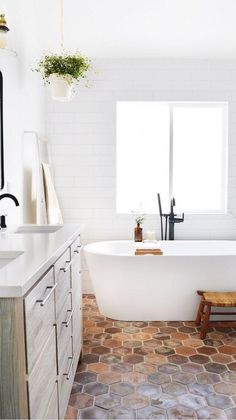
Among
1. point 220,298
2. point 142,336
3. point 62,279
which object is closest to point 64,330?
point 62,279

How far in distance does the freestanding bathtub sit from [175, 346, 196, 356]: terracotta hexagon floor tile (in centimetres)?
52

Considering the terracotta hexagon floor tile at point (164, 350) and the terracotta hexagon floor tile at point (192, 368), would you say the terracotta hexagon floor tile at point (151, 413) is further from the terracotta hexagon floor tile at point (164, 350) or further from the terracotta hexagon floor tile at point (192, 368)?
the terracotta hexagon floor tile at point (164, 350)

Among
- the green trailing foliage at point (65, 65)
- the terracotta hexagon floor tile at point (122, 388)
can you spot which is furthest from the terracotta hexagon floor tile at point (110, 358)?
the green trailing foliage at point (65, 65)

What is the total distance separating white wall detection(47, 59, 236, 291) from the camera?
3963mm

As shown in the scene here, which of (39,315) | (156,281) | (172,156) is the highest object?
(172,156)

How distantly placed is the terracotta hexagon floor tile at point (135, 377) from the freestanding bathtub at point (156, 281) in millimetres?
885

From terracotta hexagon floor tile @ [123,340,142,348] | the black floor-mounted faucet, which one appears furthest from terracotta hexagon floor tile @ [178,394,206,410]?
the black floor-mounted faucet

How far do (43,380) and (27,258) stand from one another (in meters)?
0.44

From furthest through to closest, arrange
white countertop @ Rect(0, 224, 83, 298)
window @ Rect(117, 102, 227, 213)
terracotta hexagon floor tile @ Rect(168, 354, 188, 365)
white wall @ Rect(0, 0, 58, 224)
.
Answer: window @ Rect(117, 102, 227, 213), white wall @ Rect(0, 0, 58, 224), terracotta hexagon floor tile @ Rect(168, 354, 188, 365), white countertop @ Rect(0, 224, 83, 298)

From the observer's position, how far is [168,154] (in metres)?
4.20

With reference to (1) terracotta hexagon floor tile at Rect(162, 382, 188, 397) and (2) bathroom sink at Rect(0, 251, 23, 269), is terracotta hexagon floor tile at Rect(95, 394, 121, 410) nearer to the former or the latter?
(1) terracotta hexagon floor tile at Rect(162, 382, 188, 397)

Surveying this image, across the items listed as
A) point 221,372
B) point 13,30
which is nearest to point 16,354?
point 221,372

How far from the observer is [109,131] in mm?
4027

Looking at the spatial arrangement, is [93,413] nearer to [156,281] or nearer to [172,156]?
[156,281]
